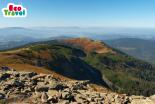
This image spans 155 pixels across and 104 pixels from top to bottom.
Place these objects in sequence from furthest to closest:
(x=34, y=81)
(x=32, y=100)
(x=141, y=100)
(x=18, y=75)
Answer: (x=18, y=75)
(x=34, y=81)
(x=141, y=100)
(x=32, y=100)

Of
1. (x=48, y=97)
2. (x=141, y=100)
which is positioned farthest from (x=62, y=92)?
(x=141, y=100)

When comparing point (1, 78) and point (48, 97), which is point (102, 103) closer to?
point (48, 97)

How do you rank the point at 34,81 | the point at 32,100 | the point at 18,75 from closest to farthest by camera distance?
the point at 32,100, the point at 34,81, the point at 18,75

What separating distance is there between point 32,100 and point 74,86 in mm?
17534

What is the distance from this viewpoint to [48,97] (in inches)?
2263

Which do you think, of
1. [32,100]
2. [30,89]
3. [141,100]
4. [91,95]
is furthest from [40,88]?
[141,100]

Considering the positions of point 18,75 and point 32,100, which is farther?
point 18,75

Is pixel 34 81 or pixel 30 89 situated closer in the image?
pixel 30 89

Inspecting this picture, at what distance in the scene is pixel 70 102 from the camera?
185ft

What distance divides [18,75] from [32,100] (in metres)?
19.0

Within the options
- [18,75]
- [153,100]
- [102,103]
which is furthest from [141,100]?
[18,75]

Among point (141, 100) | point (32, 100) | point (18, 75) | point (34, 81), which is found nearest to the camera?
point (32, 100)

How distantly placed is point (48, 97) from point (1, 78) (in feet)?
57.1

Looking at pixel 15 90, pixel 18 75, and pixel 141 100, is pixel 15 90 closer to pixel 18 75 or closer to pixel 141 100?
pixel 18 75
